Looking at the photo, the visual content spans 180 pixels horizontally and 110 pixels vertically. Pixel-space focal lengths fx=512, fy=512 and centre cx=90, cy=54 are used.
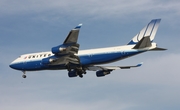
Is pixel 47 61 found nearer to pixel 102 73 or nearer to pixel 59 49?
pixel 59 49

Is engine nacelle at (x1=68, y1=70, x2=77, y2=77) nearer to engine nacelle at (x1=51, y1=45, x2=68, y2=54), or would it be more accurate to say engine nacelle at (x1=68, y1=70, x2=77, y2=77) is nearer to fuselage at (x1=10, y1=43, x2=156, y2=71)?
fuselage at (x1=10, y1=43, x2=156, y2=71)

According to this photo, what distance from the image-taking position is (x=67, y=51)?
72625 mm

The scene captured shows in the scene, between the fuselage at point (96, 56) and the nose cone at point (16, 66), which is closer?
the fuselage at point (96, 56)

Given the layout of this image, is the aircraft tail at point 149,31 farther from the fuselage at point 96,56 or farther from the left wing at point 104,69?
the fuselage at point 96,56

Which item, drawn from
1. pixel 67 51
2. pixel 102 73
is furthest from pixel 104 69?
pixel 67 51

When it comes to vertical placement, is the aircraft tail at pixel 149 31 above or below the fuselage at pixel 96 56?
above

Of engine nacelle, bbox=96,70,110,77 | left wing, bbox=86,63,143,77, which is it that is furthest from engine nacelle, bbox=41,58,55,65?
engine nacelle, bbox=96,70,110,77

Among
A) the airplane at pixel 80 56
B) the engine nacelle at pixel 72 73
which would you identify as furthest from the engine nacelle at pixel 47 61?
the engine nacelle at pixel 72 73

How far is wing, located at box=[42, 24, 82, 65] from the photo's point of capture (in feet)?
227

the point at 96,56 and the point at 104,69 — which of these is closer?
the point at 96,56

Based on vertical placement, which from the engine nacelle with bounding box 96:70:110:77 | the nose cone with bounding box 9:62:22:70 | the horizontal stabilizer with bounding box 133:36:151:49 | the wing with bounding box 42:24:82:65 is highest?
the nose cone with bounding box 9:62:22:70

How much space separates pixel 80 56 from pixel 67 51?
16.2 ft

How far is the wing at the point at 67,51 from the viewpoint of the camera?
227 ft

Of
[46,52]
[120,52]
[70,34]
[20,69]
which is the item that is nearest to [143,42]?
[120,52]
